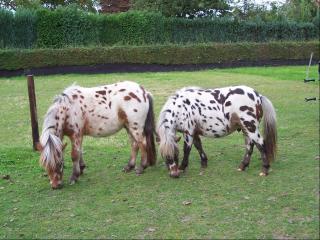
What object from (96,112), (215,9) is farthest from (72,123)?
(215,9)

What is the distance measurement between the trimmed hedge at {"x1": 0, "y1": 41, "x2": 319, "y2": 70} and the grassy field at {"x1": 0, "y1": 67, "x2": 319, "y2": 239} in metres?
14.2

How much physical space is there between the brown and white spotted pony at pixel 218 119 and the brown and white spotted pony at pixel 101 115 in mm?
367

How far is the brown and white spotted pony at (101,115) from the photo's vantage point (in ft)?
20.5

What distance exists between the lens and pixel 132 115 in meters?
6.46

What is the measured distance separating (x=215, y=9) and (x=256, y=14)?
268 cm

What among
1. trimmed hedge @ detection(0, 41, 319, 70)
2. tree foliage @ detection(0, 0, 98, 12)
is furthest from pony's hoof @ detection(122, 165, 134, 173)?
tree foliage @ detection(0, 0, 98, 12)

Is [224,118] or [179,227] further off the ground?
[224,118]

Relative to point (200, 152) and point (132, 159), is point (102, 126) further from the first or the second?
point (200, 152)

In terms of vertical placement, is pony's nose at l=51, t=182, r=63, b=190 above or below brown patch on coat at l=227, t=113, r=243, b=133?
below

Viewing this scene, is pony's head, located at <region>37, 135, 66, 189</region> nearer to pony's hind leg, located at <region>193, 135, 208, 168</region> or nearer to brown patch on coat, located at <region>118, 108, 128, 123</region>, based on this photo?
brown patch on coat, located at <region>118, 108, 128, 123</region>

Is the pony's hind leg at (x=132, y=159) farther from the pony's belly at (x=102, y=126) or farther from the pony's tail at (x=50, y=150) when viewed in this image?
the pony's tail at (x=50, y=150)

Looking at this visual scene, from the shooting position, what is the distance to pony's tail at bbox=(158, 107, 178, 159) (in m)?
6.16

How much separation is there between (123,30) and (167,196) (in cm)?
2108

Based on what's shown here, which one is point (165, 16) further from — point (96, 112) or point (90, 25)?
point (96, 112)
